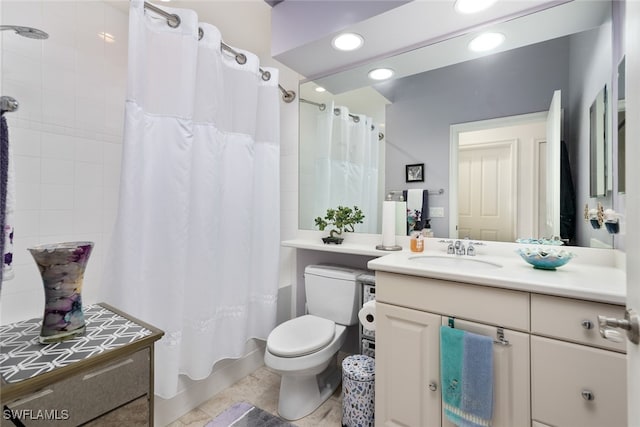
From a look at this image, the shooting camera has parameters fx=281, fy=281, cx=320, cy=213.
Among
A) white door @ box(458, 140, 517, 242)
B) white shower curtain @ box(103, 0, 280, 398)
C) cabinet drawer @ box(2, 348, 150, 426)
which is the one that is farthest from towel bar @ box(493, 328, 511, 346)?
white shower curtain @ box(103, 0, 280, 398)

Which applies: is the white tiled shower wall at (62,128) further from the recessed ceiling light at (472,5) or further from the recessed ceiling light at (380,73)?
the recessed ceiling light at (472,5)

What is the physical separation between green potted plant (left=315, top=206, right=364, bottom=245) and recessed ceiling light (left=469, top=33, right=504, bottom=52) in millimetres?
1165

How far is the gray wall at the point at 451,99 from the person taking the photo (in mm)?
1432

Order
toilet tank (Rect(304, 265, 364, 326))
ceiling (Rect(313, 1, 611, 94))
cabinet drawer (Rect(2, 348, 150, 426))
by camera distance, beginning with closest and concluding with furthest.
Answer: cabinet drawer (Rect(2, 348, 150, 426)) → ceiling (Rect(313, 1, 611, 94)) → toilet tank (Rect(304, 265, 364, 326))

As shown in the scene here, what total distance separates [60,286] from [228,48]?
1474 mm

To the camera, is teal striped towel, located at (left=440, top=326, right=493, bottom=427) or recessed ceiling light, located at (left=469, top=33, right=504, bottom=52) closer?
teal striped towel, located at (left=440, top=326, right=493, bottom=427)

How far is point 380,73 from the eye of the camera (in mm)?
1851

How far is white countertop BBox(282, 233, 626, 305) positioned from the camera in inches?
35.8

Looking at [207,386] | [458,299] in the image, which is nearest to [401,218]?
[458,299]

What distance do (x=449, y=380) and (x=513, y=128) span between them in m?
1.29

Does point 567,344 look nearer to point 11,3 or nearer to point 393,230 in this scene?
point 393,230

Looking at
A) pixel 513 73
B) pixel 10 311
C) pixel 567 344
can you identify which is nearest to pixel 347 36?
pixel 513 73

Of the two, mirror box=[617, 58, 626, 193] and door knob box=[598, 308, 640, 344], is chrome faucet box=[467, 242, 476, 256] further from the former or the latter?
door knob box=[598, 308, 640, 344]

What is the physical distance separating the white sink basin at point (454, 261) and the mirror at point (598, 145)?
22.0 inches
